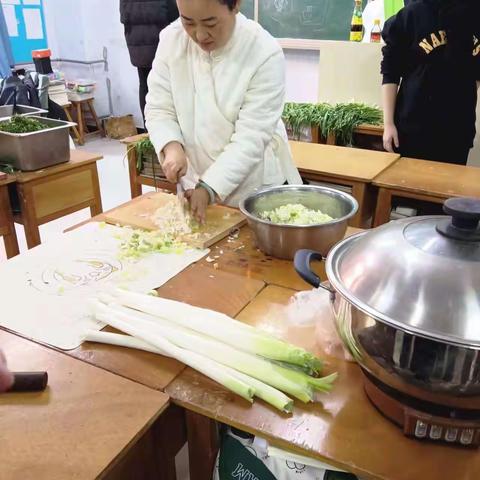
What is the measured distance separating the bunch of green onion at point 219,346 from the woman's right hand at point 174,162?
0.56 m

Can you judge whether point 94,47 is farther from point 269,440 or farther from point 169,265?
point 269,440

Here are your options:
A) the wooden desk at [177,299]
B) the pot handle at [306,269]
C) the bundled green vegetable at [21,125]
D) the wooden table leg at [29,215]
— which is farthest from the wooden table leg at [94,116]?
the pot handle at [306,269]

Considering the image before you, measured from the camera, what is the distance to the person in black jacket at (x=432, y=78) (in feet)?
7.47

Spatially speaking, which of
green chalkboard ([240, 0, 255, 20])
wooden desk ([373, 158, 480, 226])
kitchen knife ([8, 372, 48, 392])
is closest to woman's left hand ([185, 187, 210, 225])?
kitchen knife ([8, 372, 48, 392])

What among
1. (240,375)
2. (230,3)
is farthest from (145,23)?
(240,375)

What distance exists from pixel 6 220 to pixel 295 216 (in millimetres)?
1555

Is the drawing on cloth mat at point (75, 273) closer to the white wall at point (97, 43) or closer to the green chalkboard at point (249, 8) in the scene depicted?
the green chalkboard at point (249, 8)

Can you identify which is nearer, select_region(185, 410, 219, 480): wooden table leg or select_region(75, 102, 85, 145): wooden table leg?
select_region(185, 410, 219, 480): wooden table leg

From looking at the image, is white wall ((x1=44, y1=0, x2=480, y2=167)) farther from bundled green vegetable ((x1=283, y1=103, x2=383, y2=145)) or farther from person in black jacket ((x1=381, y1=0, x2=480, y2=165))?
person in black jacket ((x1=381, y1=0, x2=480, y2=165))

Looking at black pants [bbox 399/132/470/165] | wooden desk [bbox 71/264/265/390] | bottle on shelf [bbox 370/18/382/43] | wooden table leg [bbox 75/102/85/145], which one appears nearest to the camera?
wooden desk [bbox 71/264/265/390]

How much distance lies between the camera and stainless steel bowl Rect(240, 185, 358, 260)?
4.40 ft

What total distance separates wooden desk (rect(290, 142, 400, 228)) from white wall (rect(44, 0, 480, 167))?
13.7ft

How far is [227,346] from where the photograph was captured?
0.99 meters

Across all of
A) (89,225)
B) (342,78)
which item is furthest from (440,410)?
(342,78)
